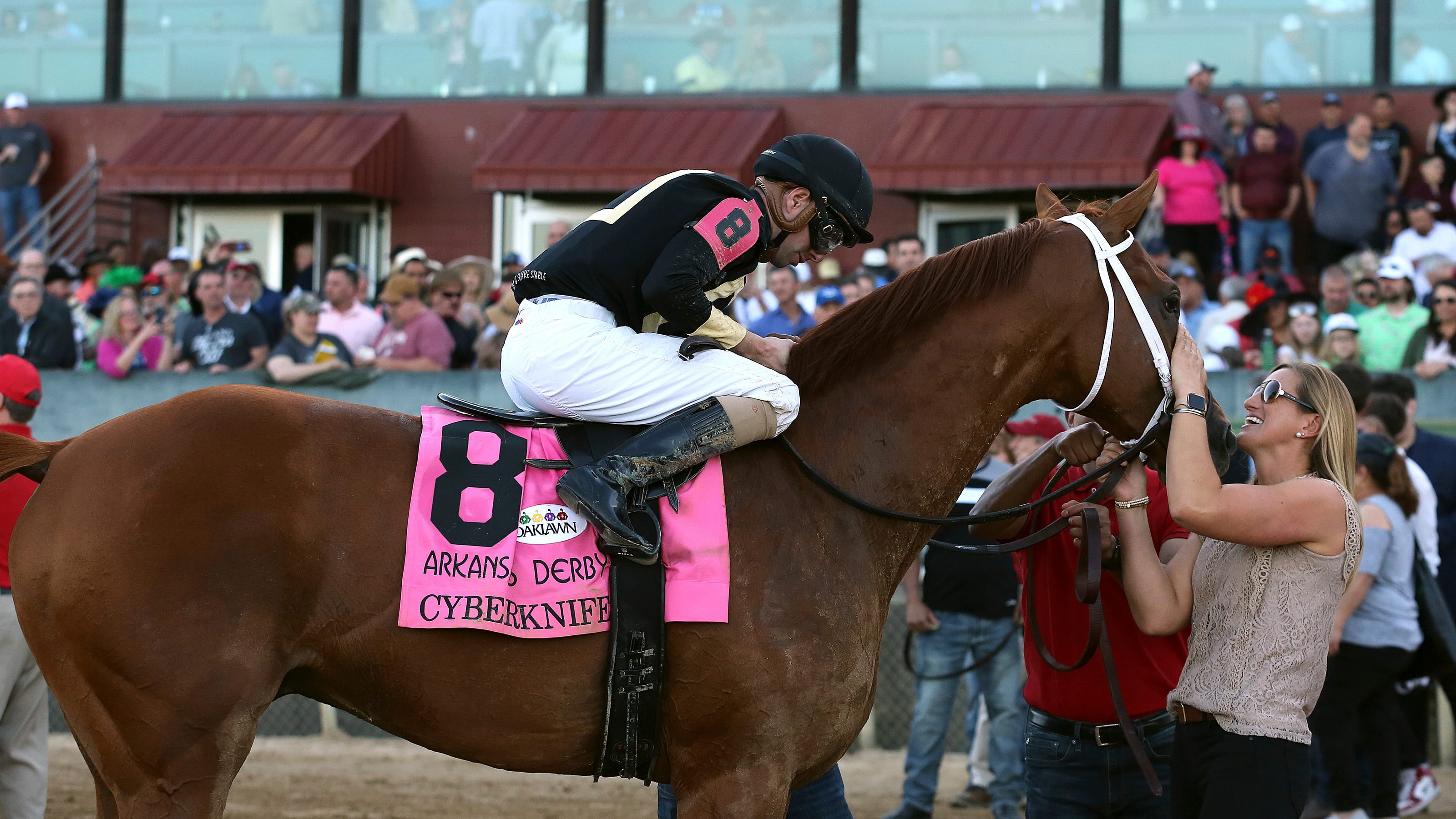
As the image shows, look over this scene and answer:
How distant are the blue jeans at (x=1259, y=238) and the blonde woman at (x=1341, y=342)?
122 inches

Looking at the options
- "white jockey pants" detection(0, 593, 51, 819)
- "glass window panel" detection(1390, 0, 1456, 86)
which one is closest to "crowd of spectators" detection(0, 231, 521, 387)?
"white jockey pants" detection(0, 593, 51, 819)

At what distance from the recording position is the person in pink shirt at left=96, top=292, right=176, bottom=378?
31.0 feet

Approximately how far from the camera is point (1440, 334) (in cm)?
865

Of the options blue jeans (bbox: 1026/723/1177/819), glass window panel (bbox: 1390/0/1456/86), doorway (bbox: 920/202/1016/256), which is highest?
glass window panel (bbox: 1390/0/1456/86)

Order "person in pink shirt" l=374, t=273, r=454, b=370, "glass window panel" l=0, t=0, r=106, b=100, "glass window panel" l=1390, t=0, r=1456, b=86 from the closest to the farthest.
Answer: "person in pink shirt" l=374, t=273, r=454, b=370 → "glass window panel" l=1390, t=0, r=1456, b=86 → "glass window panel" l=0, t=0, r=106, b=100

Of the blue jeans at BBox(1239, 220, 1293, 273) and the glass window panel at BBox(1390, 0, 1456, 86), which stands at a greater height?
the glass window panel at BBox(1390, 0, 1456, 86)

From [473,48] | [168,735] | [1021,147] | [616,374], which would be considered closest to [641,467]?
[616,374]

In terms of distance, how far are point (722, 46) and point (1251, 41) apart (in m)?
5.19

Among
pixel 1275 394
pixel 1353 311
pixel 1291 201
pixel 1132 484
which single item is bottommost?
pixel 1132 484

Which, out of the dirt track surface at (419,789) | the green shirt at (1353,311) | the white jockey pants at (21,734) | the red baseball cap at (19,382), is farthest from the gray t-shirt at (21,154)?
the green shirt at (1353,311)

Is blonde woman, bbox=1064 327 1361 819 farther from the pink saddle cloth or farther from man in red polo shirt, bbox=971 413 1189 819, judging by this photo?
the pink saddle cloth

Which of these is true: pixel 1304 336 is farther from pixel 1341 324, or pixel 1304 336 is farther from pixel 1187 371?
pixel 1187 371

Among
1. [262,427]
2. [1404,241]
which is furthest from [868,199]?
[1404,241]

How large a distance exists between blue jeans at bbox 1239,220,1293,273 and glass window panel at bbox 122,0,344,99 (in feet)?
31.1
